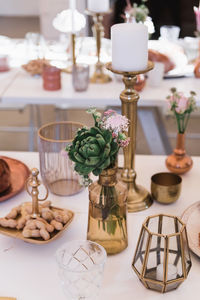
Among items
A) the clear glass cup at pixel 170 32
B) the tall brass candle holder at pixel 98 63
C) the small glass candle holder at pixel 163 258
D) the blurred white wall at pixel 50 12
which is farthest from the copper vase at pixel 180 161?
the blurred white wall at pixel 50 12

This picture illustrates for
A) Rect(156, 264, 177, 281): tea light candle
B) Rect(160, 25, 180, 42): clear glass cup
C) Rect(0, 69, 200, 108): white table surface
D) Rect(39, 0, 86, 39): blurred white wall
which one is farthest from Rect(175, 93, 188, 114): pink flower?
Rect(39, 0, 86, 39): blurred white wall

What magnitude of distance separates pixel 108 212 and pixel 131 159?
0.23m

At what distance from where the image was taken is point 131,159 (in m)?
1.17

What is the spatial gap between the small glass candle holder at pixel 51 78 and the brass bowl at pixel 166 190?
101 centimetres

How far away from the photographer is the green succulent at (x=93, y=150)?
0.87 metres

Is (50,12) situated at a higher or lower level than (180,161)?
higher

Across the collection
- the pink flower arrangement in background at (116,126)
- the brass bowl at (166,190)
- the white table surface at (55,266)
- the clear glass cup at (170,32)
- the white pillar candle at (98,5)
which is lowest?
the white table surface at (55,266)

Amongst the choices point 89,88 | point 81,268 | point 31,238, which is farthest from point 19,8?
point 81,268

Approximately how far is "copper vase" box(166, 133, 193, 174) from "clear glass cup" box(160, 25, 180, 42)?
48.5 inches

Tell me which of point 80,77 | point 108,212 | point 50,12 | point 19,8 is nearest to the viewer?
point 108,212

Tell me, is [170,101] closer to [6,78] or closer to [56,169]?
[56,169]

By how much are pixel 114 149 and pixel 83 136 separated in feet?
0.21

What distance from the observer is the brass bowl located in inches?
45.6

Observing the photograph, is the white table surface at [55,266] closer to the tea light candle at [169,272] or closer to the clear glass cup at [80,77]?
the tea light candle at [169,272]
